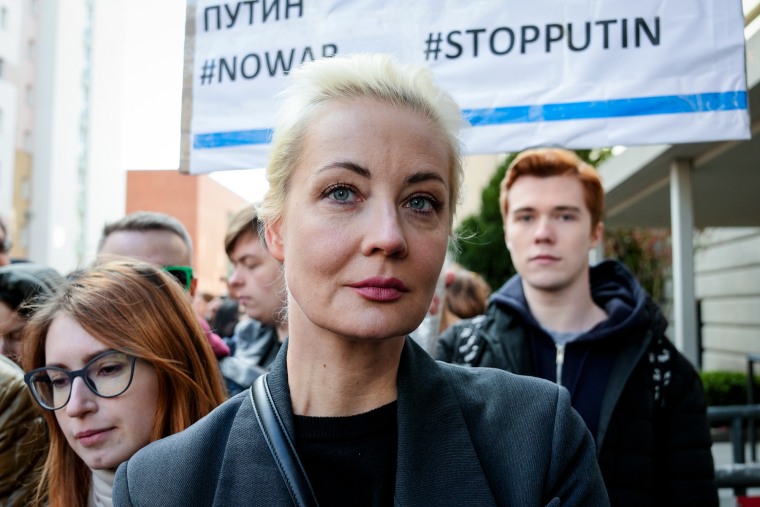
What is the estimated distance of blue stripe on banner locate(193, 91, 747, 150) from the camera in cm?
273

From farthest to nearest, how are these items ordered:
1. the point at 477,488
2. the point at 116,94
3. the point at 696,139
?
1. the point at 116,94
2. the point at 696,139
3. the point at 477,488

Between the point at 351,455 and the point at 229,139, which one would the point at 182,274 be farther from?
the point at 351,455

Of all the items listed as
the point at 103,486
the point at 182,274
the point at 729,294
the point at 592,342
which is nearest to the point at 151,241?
the point at 182,274

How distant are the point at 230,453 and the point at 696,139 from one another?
1994mm

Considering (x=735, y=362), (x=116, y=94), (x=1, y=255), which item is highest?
(x=116, y=94)

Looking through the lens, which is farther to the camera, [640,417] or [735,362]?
[735,362]

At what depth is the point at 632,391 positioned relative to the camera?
2809mm

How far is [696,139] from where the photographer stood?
2752mm

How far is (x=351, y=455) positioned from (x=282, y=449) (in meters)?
0.15

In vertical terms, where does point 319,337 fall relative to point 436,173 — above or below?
below

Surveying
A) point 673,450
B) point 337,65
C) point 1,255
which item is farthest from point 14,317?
point 673,450

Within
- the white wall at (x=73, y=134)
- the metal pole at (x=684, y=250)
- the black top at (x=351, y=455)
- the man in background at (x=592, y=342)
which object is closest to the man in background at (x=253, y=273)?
the man in background at (x=592, y=342)

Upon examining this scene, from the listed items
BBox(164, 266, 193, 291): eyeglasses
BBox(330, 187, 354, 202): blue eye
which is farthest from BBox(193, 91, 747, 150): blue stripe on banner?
BBox(330, 187, 354, 202): blue eye

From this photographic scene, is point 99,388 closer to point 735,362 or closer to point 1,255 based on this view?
point 1,255
